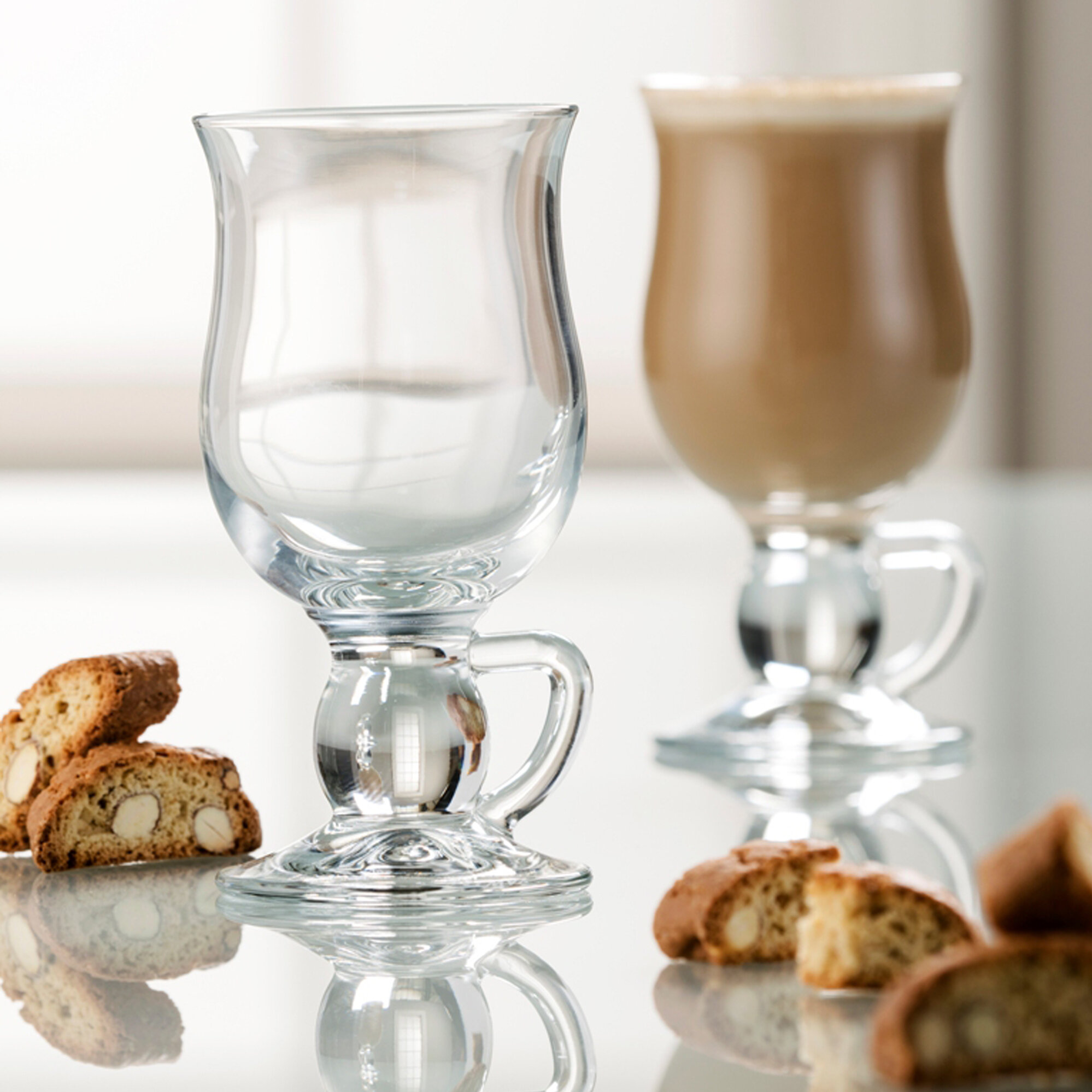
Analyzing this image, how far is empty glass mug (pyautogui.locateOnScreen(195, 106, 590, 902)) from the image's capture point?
85cm

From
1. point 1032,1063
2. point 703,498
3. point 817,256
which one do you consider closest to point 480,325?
point 1032,1063

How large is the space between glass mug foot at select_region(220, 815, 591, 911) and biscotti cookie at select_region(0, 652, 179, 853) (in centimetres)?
11

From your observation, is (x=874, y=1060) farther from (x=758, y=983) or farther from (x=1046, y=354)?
(x=1046, y=354)

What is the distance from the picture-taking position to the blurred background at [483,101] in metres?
4.84

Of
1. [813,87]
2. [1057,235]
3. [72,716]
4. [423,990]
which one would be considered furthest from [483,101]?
[423,990]

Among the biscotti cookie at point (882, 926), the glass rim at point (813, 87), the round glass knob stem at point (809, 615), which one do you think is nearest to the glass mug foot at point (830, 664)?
the round glass knob stem at point (809, 615)

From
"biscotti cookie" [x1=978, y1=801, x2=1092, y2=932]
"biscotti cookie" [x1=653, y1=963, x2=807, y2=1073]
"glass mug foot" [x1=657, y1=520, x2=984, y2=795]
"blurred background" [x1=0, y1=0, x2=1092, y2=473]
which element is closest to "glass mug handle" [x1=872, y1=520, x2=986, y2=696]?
"glass mug foot" [x1=657, y1=520, x2=984, y2=795]

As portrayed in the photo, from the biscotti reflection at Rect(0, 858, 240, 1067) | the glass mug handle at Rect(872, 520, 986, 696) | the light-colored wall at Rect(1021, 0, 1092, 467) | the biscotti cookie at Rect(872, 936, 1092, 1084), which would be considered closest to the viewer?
the biscotti cookie at Rect(872, 936, 1092, 1084)

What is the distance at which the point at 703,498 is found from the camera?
10.3 feet

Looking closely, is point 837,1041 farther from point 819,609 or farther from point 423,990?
point 819,609

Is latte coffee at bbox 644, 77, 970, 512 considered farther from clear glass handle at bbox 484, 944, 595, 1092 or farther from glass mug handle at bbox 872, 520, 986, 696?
clear glass handle at bbox 484, 944, 595, 1092

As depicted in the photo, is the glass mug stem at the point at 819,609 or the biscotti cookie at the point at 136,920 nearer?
the biscotti cookie at the point at 136,920

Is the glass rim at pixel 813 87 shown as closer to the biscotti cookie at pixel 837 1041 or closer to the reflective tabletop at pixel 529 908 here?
the reflective tabletop at pixel 529 908

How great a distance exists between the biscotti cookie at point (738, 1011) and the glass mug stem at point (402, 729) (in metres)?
0.13
